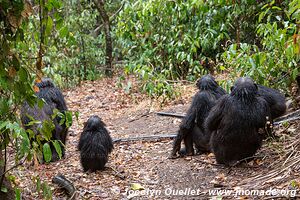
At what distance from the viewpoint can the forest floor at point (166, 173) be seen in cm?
497

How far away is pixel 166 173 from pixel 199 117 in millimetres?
1058

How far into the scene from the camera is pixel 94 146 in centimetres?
687

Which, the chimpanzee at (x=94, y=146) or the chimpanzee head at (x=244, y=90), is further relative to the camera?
the chimpanzee at (x=94, y=146)

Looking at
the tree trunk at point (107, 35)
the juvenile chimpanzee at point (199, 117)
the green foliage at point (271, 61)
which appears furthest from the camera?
the tree trunk at point (107, 35)

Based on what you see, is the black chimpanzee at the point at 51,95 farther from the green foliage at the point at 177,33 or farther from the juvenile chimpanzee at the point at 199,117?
the green foliage at the point at 177,33

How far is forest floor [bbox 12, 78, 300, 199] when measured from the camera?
16.3ft

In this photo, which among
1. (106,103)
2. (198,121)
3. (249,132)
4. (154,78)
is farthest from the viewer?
(106,103)

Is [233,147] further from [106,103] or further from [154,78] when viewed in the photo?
[106,103]

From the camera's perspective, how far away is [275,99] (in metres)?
6.55

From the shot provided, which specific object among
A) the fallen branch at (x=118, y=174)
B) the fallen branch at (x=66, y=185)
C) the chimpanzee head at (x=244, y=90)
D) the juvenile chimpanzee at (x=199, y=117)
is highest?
the chimpanzee head at (x=244, y=90)

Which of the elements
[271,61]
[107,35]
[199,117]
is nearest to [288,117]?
[271,61]

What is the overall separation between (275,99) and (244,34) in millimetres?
5863

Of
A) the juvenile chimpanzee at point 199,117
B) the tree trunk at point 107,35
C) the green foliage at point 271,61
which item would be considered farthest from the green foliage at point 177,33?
the juvenile chimpanzee at point 199,117

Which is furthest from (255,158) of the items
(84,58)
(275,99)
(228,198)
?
(84,58)
